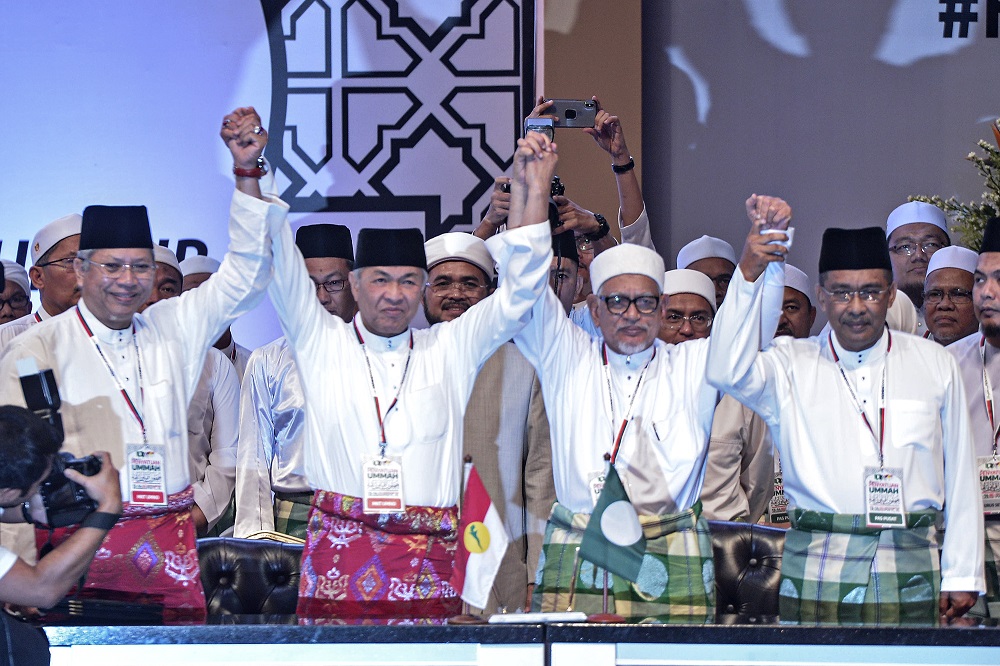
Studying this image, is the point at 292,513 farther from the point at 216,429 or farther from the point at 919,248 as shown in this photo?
the point at 919,248

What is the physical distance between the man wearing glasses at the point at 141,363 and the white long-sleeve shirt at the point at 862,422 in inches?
50.5

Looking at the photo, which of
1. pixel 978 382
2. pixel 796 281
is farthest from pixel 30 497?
pixel 796 281

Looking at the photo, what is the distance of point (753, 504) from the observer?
4.16 meters

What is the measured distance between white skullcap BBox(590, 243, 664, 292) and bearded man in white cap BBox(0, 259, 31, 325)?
2645 mm

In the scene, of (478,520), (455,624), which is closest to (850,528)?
(478,520)

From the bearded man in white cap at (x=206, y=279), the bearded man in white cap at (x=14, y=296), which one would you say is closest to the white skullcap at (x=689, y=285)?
the bearded man in white cap at (x=206, y=279)

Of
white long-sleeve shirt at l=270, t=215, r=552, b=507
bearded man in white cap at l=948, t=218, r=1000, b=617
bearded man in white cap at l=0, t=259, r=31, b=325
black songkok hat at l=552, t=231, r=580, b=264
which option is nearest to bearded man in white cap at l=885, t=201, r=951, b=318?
bearded man in white cap at l=948, t=218, r=1000, b=617

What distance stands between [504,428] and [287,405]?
80 centimetres

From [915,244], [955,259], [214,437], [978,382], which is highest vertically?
[915,244]

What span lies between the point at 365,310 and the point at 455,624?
1.26m

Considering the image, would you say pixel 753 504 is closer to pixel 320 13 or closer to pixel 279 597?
pixel 279 597

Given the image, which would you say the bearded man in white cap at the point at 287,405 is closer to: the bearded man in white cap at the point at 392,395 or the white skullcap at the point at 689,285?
the bearded man in white cap at the point at 392,395

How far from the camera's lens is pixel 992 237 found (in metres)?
3.46

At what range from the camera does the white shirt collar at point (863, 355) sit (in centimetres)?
319
